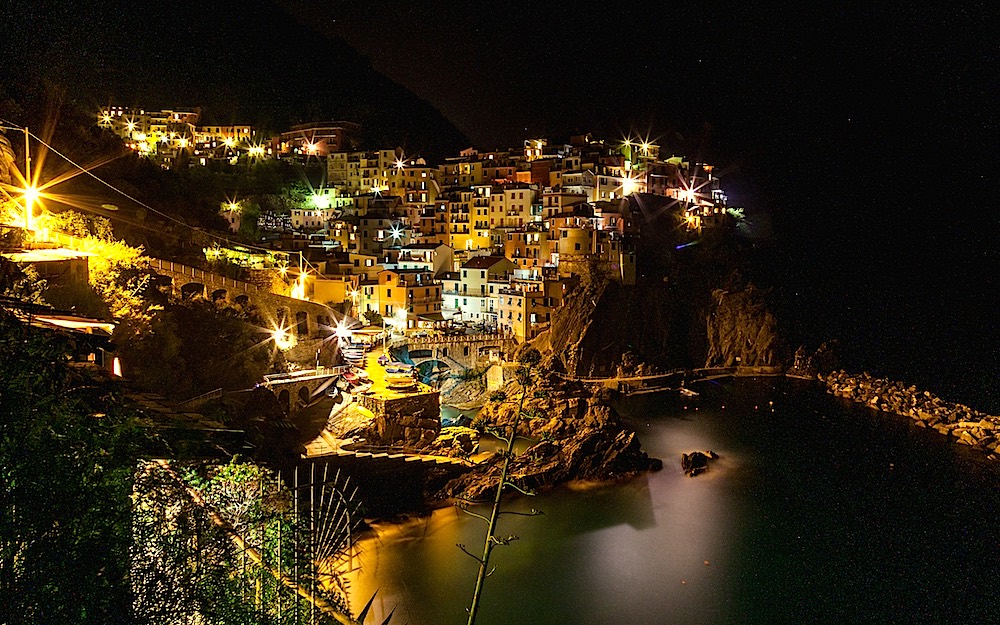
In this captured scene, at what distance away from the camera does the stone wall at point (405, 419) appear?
15.7 m

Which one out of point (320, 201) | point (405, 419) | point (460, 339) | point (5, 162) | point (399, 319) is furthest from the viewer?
point (320, 201)

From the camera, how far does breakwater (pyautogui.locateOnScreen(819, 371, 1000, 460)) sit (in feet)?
69.6

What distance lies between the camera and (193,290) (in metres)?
15.3

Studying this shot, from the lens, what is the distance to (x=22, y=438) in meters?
2.79

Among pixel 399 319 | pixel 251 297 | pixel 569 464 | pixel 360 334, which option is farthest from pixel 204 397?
pixel 399 319

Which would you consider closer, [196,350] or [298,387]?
[196,350]

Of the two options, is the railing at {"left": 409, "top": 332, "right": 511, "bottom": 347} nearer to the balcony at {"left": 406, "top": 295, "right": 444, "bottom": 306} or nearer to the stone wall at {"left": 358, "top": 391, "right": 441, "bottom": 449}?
the balcony at {"left": 406, "top": 295, "right": 444, "bottom": 306}

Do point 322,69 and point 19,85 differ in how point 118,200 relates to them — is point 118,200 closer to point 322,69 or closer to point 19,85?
point 19,85

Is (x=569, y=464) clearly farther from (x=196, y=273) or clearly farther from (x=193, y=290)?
(x=196, y=273)

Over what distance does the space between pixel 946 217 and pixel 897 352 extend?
3064 centimetres

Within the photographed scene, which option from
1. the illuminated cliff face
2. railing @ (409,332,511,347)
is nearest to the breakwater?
railing @ (409,332,511,347)

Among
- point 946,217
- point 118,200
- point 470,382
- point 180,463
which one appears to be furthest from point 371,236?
point 946,217

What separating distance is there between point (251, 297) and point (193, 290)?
1.47 meters

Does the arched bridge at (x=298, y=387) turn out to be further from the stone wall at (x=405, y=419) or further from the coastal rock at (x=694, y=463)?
the coastal rock at (x=694, y=463)
